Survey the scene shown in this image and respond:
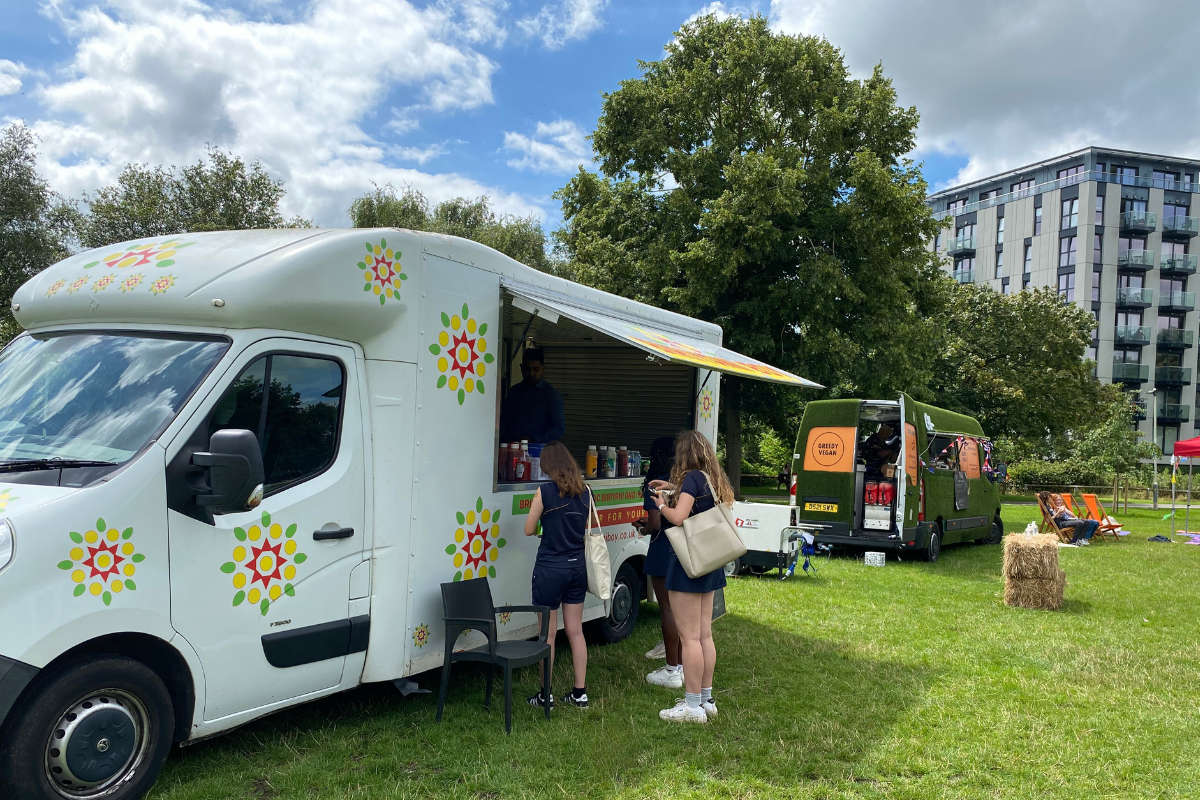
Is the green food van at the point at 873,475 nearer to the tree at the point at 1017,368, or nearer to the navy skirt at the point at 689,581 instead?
the navy skirt at the point at 689,581

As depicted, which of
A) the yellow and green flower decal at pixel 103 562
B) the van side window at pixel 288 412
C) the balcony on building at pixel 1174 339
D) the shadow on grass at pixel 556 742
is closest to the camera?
the yellow and green flower decal at pixel 103 562

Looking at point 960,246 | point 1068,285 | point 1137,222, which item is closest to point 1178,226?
point 1137,222

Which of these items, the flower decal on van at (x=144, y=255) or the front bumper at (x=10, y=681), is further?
the flower decal on van at (x=144, y=255)

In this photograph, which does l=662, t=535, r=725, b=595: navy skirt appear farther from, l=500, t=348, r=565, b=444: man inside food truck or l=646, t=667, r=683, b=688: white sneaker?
l=500, t=348, r=565, b=444: man inside food truck

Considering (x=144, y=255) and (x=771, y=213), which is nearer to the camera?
(x=144, y=255)

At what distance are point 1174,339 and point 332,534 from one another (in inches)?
2847

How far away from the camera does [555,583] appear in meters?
5.65

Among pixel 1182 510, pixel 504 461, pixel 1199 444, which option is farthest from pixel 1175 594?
pixel 1182 510

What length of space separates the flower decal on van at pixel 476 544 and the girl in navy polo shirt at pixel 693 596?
3.66ft

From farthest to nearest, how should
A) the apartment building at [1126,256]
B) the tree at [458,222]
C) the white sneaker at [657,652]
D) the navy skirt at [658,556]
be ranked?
the apartment building at [1126,256], the tree at [458,222], the white sneaker at [657,652], the navy skirt at [658,556]

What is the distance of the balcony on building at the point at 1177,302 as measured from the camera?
207 feet

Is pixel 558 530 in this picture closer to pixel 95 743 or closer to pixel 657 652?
pixel 657 652

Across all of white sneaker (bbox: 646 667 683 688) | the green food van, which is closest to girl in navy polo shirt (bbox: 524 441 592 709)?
white sneaker (bbox: 646 667 683 688)

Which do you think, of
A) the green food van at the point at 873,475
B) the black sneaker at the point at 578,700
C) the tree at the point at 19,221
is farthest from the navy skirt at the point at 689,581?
the tree at the point at 19,221
